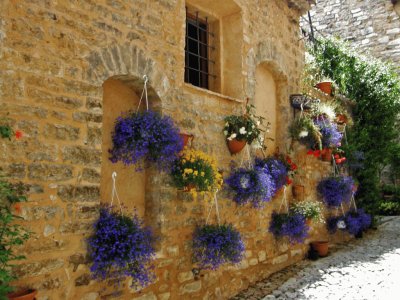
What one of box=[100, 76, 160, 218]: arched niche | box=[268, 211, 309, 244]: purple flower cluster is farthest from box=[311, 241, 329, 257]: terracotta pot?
box=[100, 76, 160, 218]: arched niche

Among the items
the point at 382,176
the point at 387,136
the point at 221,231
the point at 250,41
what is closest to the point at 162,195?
the point at 221,231

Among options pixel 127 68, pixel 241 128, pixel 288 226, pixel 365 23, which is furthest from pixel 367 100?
pixel 127 68

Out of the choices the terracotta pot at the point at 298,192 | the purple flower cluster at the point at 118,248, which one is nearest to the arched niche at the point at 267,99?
the terracotta pot at the point at 298,192

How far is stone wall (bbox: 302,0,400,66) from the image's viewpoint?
469 inches

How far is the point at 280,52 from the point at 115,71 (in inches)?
143

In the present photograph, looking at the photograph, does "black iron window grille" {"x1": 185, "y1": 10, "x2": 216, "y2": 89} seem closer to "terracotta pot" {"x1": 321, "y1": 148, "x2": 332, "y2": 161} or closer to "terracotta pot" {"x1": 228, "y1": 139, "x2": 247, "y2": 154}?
"terracotta pot" {"x1": 228, "y1": 139, "x2": 247, "y2": 154}

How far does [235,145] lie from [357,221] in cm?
439

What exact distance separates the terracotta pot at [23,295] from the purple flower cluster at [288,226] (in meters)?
3.73

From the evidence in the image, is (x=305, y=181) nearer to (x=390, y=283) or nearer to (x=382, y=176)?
(x=390, y=283)

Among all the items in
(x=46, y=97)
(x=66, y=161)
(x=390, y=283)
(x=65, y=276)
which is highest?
(x=46, y=97)

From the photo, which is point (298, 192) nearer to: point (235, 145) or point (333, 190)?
point (333, 190)

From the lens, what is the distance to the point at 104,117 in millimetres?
3713

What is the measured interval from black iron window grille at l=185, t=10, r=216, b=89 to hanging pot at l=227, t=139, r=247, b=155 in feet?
3.23

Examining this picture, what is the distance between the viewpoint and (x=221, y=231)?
4.27 m
